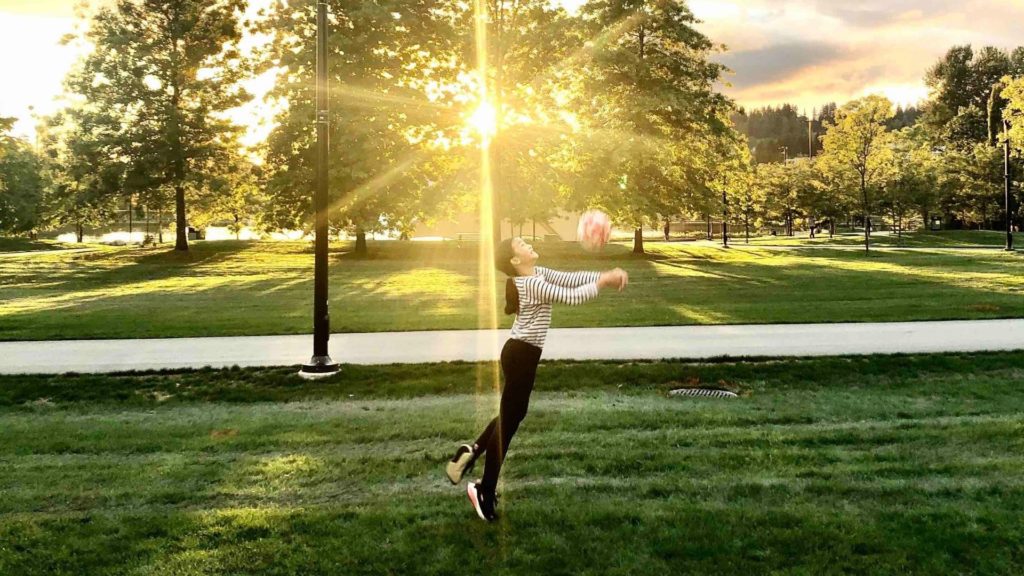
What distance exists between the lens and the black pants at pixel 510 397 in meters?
4.97

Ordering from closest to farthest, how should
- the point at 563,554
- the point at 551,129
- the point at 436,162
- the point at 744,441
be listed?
the point at 563,554
the point at 744,441
the point at 551,129
the point at 436,162

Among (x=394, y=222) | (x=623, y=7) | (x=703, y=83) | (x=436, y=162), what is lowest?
(x=394, y=222)

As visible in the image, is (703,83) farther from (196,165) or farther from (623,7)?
(196,165)

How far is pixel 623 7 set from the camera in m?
33.7

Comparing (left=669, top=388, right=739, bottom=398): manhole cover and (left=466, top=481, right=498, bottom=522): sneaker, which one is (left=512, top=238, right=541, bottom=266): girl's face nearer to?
(left=466, top=481, right=498, bottom=522): sneaker

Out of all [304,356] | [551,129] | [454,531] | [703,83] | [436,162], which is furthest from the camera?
[703,83]

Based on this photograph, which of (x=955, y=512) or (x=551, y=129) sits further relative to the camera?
(x=551, y=129)

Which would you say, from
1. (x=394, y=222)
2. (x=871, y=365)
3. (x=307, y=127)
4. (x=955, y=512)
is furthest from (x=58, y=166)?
(x=955, y=512)

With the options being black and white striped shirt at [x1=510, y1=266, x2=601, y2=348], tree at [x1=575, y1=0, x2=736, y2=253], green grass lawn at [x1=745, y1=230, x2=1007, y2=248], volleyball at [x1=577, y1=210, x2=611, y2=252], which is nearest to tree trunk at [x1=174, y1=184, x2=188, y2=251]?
tree at [x1=575, y1=0, x2=736, y2=253]

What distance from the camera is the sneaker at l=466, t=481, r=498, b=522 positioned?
16.5 feet

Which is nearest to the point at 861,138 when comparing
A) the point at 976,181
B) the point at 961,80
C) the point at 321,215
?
the point at 976,181

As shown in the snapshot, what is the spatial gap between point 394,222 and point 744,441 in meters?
28.9

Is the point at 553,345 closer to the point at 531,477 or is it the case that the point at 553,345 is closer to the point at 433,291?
the point at 531,477

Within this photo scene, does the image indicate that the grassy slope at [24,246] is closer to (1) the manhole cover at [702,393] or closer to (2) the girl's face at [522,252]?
(1) the manhole cover at [702,393]
